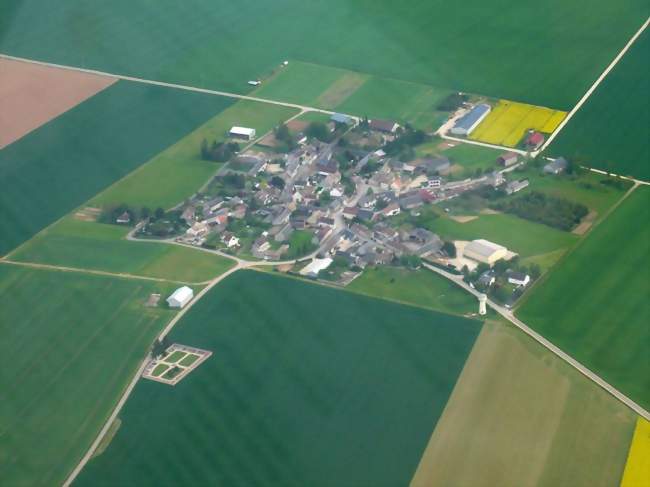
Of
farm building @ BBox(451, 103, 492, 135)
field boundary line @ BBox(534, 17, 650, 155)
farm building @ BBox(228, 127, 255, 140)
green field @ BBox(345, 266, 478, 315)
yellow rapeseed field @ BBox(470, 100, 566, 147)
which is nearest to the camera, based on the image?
green field @ BBox(345, 266, 478, 315)

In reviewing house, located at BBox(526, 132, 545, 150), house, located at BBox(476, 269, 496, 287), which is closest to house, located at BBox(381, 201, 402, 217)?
house, located at BBox(476, 269, 496, 287)

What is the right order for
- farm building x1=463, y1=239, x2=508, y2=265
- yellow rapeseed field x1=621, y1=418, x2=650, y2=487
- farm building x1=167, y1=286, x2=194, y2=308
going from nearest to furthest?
1. yellow rapeseed field x1=621, y1=418, x2=650, y2=487
2. farm building x1=167, y1=286, x2=194, y2=308
3. farm building x1=463, y1=239, x2=508, y2=265

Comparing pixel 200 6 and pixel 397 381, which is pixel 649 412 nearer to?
pixel 397 381

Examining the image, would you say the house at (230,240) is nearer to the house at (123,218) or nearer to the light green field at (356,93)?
the house at (123,218)

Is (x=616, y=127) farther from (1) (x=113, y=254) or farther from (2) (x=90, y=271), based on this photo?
(2) (x=90, y=271)

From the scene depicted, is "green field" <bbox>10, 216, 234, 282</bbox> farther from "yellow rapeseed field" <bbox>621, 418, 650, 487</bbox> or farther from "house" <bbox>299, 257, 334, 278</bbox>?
"yellow rapeseed field" <bbox>621, 418, 650, 487</bbox>

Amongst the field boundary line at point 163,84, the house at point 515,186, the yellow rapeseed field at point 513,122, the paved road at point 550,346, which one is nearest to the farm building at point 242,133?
the field boundary line at point 163,84
